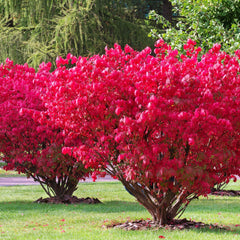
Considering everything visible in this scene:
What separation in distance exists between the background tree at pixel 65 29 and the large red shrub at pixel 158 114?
Answer: 14.2 m

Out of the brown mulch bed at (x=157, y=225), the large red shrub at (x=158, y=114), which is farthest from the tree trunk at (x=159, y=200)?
the large red shrub at (x=158, y=114)

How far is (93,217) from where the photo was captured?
9227 mm

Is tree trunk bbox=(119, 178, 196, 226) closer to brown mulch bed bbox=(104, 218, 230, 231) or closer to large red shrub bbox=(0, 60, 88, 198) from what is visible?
brown mulch bed bbox=(104, 218, 230, 231)

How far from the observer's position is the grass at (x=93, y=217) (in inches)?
277

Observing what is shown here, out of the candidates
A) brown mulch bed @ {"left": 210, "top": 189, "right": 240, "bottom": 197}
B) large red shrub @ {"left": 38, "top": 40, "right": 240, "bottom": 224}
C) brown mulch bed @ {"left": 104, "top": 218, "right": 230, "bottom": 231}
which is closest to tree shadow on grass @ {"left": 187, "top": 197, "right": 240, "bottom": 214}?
brown mulch bed @ {"left": 210, "top": 189, "right": 240, "bottom": 197}

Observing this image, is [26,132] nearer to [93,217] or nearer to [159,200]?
[93,217]

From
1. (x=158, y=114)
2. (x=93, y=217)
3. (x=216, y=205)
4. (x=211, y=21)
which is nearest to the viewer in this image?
(x=158, y=114)

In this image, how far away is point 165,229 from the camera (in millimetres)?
7348

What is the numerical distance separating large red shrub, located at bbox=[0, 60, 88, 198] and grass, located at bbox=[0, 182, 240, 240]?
3.40 feet

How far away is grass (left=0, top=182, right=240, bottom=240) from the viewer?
7.03 metres

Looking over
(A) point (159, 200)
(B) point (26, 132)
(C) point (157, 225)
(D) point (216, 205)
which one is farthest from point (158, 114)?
(D) point (216, 205)

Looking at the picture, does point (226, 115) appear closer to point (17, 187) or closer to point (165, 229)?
point (165, 229)

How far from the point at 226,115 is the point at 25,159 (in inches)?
203

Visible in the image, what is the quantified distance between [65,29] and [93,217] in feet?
43.2
